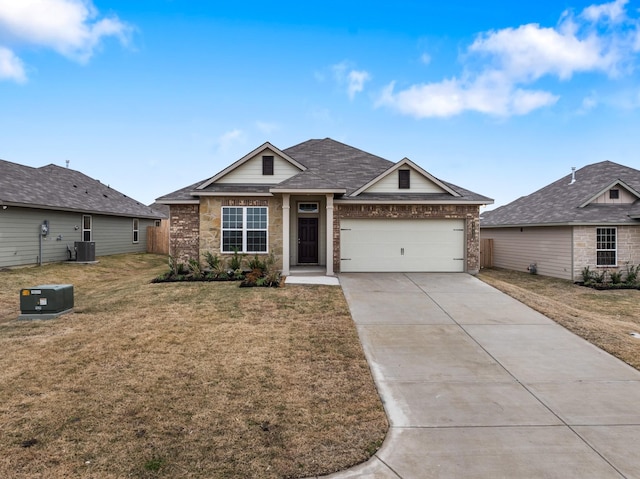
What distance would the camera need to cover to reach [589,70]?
55.8ft

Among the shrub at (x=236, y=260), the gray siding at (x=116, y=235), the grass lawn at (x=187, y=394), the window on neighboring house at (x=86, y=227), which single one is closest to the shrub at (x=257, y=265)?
the shrub at (x=236, y=260)

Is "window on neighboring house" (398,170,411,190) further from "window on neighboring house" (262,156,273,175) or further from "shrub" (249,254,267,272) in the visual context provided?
"shrub" (249,254,267,272)

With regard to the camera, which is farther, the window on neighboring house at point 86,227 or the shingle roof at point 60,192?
the window on neighboring house at point 86,227

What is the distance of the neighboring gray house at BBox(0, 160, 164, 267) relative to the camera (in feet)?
51.9

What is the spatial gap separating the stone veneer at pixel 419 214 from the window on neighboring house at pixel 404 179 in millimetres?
957

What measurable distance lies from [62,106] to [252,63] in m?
8.98

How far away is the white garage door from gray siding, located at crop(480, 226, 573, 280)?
18.3ft

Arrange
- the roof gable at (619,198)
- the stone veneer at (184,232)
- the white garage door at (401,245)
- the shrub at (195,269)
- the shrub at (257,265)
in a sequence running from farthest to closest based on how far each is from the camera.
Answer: the roof gable at (619,198) < the stone veneer at (184,232) < the white garage door at (401,245) < the shrub at (257,265) < the shrub at (195,269)

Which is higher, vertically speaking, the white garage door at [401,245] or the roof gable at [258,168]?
the roof gable at [258,168]

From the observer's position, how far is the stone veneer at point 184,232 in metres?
14.5

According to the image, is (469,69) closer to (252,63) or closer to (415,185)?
(415,185)

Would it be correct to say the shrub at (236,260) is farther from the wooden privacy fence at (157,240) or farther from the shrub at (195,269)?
the wooden privacy fence at (157,240)

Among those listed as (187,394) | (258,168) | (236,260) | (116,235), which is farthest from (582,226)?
(116,235)

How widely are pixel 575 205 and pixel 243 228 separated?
15.1 meters
